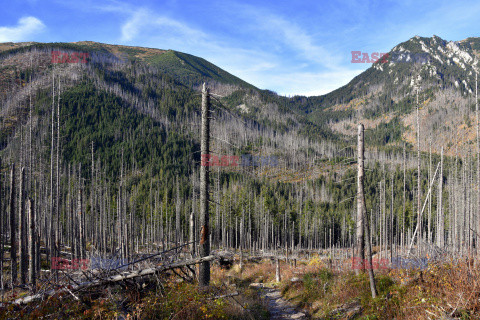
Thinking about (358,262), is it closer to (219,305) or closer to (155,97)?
(219,305)

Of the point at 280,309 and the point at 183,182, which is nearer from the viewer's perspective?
the point at 280,309

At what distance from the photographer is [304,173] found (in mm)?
130000

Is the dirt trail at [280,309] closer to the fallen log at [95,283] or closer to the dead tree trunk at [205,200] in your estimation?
the dead tree trunk at [205,200]

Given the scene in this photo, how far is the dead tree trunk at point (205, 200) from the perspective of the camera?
37.2 feet

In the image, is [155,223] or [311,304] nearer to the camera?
[311,304]

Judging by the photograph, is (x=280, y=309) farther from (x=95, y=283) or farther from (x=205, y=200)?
(x=95, y=283)

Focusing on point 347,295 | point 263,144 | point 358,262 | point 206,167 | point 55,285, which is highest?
point 263,144

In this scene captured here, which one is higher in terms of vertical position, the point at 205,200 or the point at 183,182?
the point at 205,200

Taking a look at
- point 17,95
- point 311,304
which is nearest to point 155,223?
point 311,304

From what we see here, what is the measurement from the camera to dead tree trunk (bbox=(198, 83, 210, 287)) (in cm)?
1133

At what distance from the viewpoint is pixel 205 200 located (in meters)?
11.9

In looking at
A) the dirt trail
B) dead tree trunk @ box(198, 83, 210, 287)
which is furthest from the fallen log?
the dirt trail

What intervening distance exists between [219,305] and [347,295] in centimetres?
621

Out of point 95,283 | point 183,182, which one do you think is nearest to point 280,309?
point 95,283
